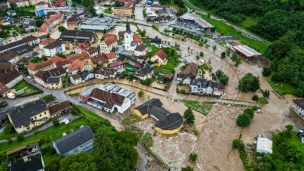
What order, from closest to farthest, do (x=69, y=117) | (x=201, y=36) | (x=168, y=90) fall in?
(x=69, y=117), (x=168, y=90), (x=201, y=36)

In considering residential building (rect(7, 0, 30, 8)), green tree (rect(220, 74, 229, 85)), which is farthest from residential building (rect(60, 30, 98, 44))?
residential building (rect(7, 0, 30, 8))

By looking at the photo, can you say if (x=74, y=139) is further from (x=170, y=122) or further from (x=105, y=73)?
(x=105, y=73)

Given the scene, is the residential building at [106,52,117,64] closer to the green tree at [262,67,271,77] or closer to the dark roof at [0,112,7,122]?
the dark roof at [0,112,7,122]

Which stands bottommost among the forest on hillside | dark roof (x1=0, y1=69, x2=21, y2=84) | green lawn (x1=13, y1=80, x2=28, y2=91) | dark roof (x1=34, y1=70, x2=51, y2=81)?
green lawn (x1=13, y1=80, x2=28, y2=91)

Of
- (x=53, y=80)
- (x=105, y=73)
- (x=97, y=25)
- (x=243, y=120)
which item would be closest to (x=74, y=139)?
(x=53, y=80)

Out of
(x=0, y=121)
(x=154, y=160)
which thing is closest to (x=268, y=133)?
(x=154, y=160)

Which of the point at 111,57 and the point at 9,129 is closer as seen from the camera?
the point at 9,129

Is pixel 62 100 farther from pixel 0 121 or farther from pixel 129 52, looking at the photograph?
pixel 129 52
